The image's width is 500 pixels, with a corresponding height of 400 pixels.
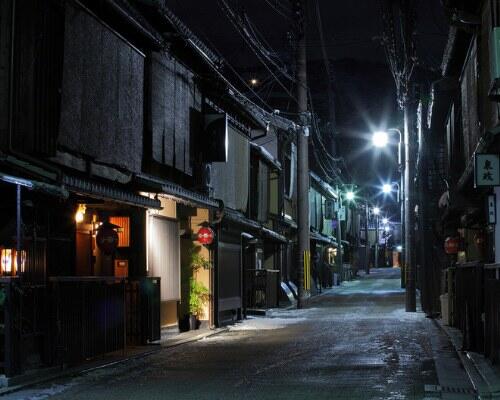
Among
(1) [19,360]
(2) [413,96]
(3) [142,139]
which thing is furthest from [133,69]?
(2) [413,96]

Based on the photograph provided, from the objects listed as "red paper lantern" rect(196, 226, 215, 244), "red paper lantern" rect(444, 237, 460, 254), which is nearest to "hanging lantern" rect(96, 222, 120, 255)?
"red paper lantern" rect(196, 226, 215, 244)

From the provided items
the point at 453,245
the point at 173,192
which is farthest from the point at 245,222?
the point at 173,192

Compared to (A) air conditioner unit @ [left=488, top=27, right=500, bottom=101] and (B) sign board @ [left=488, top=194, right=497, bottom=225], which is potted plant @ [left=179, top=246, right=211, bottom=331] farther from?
(A) air conditioner unit @ [left=488, top=27, right=500, bottom=101]

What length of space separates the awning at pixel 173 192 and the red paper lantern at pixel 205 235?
2.53 ft

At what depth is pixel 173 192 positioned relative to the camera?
Result: 19.4 meters

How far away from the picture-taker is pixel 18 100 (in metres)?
13.5

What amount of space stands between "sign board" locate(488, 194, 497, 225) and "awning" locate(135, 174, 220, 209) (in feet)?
25.8

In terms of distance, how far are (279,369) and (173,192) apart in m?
6.69

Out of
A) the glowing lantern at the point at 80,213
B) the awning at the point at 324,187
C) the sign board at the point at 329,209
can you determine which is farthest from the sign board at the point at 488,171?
the sign board at the point at 329,209

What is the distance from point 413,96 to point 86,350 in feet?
69.6

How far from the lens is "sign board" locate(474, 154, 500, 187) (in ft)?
→ 49.2

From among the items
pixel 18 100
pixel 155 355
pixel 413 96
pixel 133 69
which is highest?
pixel 413 96

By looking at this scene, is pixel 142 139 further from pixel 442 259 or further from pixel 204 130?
pixel 442 259

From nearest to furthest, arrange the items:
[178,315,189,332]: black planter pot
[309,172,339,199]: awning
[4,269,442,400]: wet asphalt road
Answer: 1. [4,269,442,400]: wet asphalt road
2. [178,315,189,332]: black planter pot
3. [309,172,339,199]: awning
